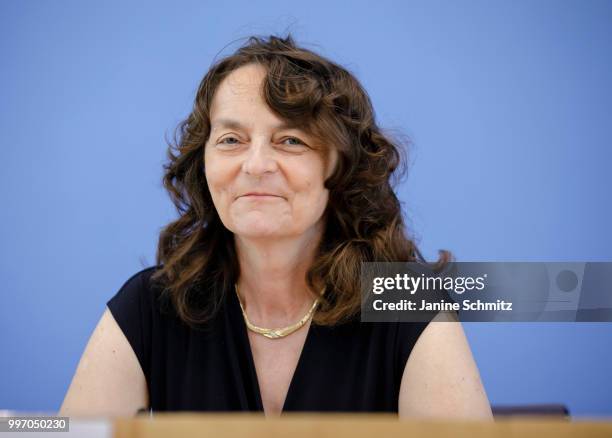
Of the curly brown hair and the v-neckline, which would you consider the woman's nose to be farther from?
the v-neckline

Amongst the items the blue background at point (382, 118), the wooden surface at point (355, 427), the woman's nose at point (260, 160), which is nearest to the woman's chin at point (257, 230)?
the woman's nose at point (260, 160)

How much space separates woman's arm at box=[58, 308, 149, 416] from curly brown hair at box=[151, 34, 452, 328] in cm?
15

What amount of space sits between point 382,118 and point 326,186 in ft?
3.41

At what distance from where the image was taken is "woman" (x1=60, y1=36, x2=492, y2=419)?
1.42 meters

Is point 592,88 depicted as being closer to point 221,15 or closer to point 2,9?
point 221,15

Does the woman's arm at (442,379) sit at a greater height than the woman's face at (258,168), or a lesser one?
lesser

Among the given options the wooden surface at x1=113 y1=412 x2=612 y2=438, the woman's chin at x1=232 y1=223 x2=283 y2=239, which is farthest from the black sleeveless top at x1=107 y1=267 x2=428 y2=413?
the wooden surface at x1=113 y1=412 x2=612 y2=438

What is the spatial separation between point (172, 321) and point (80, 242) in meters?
1.28

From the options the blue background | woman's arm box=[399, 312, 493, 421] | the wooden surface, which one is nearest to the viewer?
the wooden surface

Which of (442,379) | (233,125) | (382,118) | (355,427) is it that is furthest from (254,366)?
(382,118)

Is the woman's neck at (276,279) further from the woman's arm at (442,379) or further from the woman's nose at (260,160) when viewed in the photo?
the woman's arm at (442,379)

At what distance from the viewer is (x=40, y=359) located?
2.65m

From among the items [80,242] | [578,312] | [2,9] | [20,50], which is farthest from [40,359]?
[578,312]

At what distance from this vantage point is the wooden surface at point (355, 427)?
0.54m
